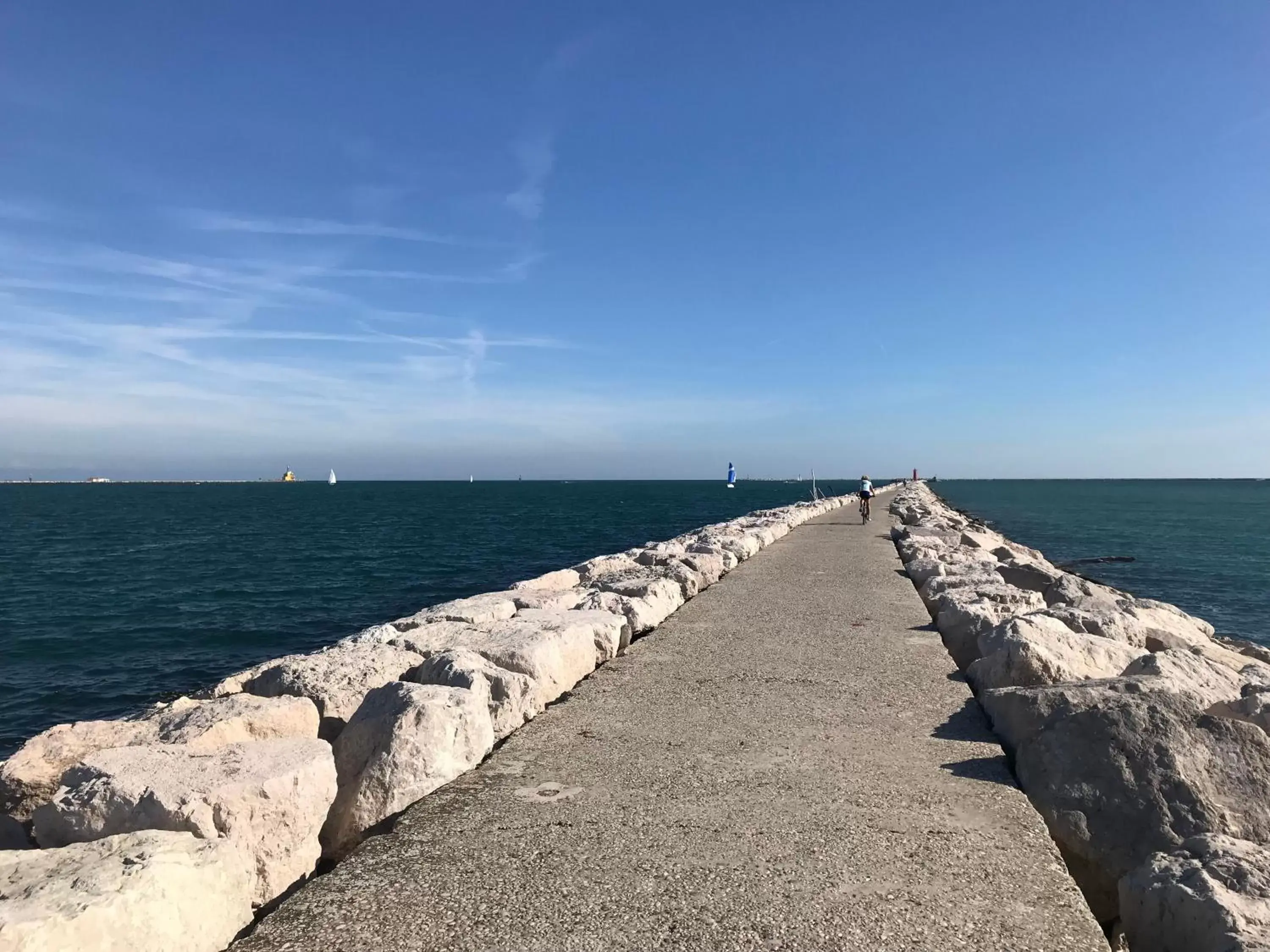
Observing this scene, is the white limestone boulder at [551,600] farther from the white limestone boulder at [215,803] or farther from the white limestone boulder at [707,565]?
the white limestone boulder at [215,803]

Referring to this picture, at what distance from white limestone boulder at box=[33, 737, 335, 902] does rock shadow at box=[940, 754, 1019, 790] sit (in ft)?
9.47

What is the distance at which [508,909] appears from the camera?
266 cm

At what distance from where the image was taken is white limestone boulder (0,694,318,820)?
397cm

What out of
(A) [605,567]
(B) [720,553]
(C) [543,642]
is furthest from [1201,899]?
(A) [605,567]

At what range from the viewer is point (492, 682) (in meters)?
4.57

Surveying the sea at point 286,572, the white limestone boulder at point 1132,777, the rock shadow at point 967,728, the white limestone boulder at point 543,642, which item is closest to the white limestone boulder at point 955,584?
the rock shadow at point 967,728

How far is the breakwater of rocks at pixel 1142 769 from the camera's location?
8.52ft

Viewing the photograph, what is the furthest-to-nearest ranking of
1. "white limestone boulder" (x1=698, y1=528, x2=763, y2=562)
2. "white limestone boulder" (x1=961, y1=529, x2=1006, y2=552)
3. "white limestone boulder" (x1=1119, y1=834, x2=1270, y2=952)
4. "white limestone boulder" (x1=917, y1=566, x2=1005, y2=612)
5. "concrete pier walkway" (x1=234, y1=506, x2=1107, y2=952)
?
"white limestone boulder" (x1=961, y1=529, x2=1006, y2=552) → "white limestone boulder" (x1=698, y1=528, x2=763, y2=562) → "white limestone boulder" (x1=917, y1=566, x2=1005, y2=612) → "concrete pier walkway" (x1=234, y1=506, x2=1107, y2=952) → "white limestone boulder" (x1=1119, y1=834, x2=1270, y2=952)

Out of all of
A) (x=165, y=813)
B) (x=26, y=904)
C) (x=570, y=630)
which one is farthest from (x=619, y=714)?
(x=26, y=904)

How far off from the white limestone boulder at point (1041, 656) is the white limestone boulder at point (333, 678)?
12.3 ft

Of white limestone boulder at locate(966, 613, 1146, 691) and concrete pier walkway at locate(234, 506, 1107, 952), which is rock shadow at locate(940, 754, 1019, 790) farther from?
white limestone boulder at locate(966, 613, 1146, 691)

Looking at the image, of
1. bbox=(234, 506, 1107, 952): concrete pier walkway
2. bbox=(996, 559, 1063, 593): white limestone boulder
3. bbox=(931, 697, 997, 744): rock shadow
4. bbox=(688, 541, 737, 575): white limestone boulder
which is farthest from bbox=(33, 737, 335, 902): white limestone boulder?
bbox=(996, 559, 1063, 593): white limestone boulder

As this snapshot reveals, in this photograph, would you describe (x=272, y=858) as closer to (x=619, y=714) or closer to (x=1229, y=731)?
(x=619, y=714)

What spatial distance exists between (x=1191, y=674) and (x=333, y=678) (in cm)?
522
